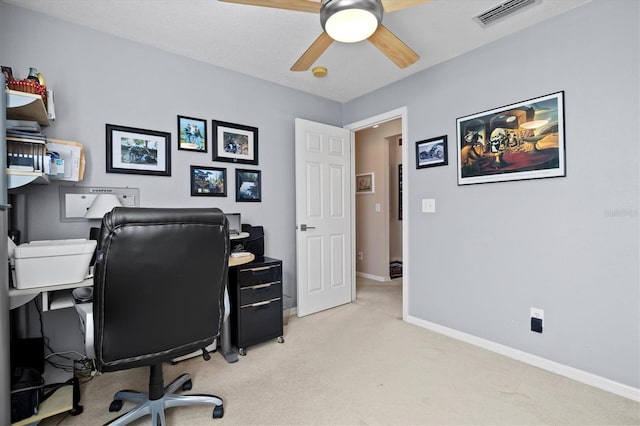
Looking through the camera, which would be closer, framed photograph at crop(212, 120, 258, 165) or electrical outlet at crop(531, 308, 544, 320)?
electrical outlet at crop(531, 308, 544, 320)

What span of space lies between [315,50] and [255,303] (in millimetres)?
1948

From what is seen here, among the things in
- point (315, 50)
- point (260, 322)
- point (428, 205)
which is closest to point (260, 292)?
point (260, 322)

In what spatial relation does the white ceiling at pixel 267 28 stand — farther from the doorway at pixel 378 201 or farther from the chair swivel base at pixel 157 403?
the chair swivel base at pixel 157 403

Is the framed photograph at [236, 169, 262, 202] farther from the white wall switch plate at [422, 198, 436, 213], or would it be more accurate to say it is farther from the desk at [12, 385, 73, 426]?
the desk at [12, 385, 73, 426]

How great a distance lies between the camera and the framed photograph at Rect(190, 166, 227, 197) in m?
2.76

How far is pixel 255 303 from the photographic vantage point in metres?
2.57

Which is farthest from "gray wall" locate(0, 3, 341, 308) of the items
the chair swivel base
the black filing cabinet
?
the chair swivel base

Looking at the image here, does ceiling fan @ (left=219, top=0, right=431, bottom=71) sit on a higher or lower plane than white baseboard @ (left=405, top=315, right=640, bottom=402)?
higher

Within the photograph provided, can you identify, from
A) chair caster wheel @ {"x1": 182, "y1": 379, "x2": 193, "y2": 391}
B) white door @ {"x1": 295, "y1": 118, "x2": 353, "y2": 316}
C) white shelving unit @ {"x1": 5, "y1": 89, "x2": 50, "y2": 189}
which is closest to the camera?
white shelving unit @ {"x1": 5, "y1": 89, "x2": 50, "y2": 189}

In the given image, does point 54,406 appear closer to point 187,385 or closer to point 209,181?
point 187,385

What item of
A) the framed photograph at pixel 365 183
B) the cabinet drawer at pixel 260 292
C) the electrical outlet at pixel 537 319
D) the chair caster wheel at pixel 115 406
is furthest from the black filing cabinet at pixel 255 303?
the framed photograph at pixel 365 183

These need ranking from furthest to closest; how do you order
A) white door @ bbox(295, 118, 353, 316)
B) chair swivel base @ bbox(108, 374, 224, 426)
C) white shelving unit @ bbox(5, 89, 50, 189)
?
white door @ bbox(295, 118, 353, 316)
white shelving unit @ bbox(5, 89, 50, 189)
chair swivel base @ bbox(108, 374, 224, 426)

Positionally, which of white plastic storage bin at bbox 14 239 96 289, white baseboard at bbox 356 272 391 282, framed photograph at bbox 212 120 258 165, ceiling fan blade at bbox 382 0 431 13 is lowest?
white baseboard at bbox 356 272 391 282

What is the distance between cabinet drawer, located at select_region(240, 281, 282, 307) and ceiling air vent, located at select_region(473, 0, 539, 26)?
8.34 feet
